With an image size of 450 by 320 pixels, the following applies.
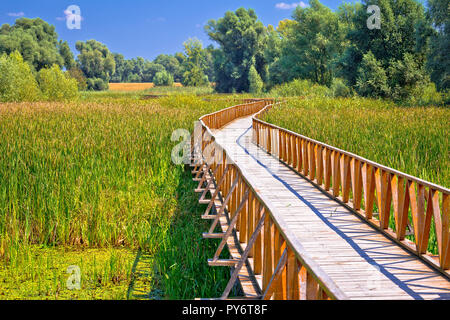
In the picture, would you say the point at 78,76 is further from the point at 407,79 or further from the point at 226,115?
the point at 226,115

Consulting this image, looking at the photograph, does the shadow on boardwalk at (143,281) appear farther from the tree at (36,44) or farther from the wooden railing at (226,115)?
the tree at (36,44)

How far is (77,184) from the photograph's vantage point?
9.91 m

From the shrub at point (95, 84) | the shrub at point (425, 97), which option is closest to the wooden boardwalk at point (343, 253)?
the shrub at point (425, 97)

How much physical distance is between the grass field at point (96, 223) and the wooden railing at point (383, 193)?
2673mm

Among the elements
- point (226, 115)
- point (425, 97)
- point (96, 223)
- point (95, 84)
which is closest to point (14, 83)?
point (226, 115)

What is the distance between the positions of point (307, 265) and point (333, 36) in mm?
63049

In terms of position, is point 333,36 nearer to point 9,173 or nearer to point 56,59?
point 56,59

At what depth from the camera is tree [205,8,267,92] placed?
83.9 meters

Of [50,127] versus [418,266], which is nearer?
[418,266]

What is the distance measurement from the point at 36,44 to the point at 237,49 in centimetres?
3371

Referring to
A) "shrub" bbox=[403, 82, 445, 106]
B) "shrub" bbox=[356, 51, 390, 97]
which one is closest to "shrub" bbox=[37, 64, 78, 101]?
"shrub" bbox=[356, 51, 390, 97]

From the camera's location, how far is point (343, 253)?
6.55m
